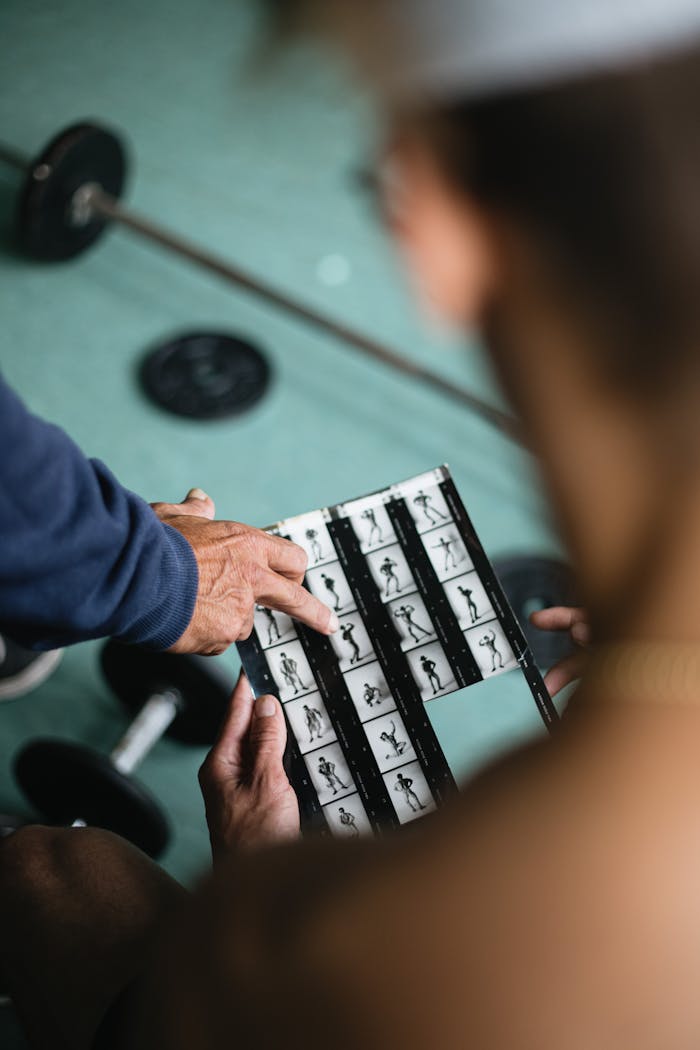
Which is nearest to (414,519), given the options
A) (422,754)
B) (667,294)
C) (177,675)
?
(422,754)

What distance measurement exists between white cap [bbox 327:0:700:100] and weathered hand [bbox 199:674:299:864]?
944mm

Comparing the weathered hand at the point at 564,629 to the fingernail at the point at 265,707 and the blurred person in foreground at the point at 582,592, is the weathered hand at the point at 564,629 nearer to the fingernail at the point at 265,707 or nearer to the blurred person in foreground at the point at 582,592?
the fingernail at the point at 265,707

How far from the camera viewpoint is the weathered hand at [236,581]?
1.24 metres

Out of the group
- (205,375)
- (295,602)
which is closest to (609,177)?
(295,602)

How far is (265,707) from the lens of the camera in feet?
4.19

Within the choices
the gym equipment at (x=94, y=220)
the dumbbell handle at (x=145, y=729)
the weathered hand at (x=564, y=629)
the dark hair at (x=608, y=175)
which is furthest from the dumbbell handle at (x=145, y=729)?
the dark hair at (x=608, y=175)

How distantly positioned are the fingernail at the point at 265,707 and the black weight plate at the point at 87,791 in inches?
14.0

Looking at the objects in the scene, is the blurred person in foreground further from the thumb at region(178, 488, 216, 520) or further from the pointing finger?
the thumb at region(178, 488, 216, 520)

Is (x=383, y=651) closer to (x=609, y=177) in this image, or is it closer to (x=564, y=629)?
(x=564, y=629)

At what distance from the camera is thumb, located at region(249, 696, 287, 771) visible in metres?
1.21

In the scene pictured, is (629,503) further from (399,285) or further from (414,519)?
(399,285)

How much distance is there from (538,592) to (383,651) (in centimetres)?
72

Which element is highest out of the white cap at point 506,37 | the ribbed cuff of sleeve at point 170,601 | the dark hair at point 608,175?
the white cap at point 506,37

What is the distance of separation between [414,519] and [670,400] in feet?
3.37
